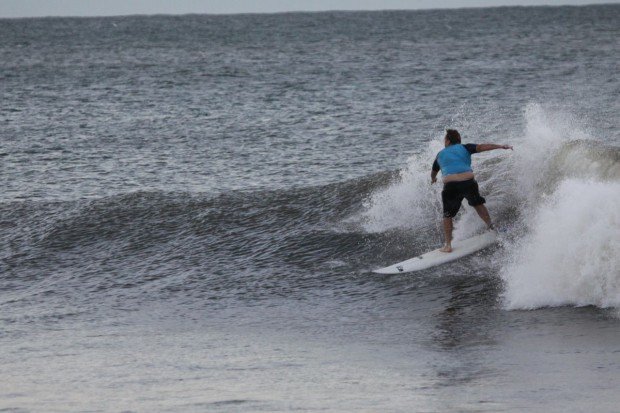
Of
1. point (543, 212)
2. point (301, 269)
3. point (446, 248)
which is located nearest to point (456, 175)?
point (446, 248)

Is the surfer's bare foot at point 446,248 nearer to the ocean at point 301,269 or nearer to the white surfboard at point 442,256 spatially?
the white surfboard at point 442,256

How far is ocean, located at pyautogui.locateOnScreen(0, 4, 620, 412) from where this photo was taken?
27.3ft

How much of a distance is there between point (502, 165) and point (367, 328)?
5978mm

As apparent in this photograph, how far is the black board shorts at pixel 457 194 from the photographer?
12391mm

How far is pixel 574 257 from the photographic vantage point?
10773mm

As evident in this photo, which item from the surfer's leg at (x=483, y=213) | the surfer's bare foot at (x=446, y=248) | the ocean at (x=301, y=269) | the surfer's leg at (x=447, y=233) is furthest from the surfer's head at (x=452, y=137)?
the ocean at (x=301, y=269)

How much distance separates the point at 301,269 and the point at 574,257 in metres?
4.09

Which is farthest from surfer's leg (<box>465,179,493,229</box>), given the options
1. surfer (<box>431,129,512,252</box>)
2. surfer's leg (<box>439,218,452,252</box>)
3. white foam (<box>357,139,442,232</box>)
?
white foam (<box>357,139,442,232</box>)

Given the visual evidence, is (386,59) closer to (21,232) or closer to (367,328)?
(21,232)

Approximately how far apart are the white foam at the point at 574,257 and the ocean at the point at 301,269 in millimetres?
26

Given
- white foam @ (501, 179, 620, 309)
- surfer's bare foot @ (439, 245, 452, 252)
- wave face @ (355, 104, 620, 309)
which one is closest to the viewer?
white foam @ (501, 179, 620, 309)

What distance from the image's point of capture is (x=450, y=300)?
37.6 feet

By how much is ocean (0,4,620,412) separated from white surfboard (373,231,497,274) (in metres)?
0.15

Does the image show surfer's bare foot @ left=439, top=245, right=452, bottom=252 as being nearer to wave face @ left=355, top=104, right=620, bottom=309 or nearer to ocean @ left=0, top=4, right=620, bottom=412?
ocean @ left=0, top=4, right=620, bottom=412
